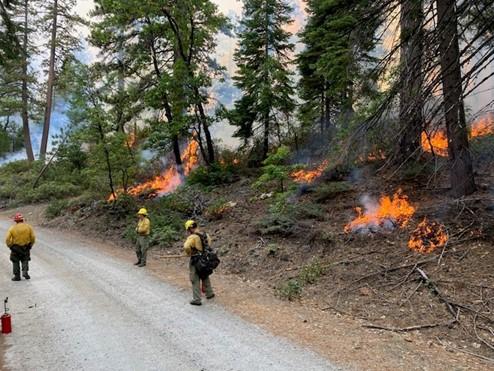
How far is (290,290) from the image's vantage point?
33.2 feet

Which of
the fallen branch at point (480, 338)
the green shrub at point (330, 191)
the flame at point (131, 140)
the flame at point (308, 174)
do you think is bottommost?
the fallen branch at point (480, 338)

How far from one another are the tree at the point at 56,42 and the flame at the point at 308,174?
23.1 meters

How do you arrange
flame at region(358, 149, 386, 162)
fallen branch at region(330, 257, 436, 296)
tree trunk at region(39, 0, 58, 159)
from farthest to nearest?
tree trunk at region(39, 0, 58, 159), flame at region(358, 149, 386, 162), fallen branch at region(330, 257, 436, 296)

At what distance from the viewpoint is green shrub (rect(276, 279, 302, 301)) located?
9.96 m

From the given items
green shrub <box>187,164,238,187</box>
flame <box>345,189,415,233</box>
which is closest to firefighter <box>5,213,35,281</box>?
flame <box>345,189,415,233</box>

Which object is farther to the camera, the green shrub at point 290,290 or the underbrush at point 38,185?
the underbrush at point 38,185

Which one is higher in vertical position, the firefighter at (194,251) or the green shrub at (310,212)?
the green shrub at (310,212)

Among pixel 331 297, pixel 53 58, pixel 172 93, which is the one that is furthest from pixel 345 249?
pixel 53 58

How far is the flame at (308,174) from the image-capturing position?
58.5 ft

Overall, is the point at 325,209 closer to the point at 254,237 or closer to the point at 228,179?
the point at 254,237

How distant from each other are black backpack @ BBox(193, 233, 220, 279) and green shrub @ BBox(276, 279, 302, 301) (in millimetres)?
1860

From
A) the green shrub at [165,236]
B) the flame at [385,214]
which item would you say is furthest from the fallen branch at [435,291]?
the green shrub at [165,236]

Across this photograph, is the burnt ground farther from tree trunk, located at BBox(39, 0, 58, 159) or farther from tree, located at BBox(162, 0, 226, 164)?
tree trunk, located at BBox(39, 0, 58, 159)

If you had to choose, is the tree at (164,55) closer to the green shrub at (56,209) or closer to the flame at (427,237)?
the green shrub at (56,209)
